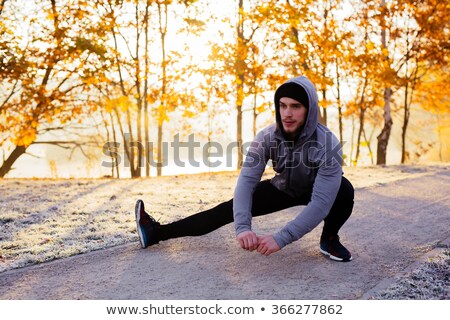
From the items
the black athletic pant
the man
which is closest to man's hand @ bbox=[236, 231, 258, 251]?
A: the man

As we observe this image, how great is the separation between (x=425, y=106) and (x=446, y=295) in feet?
59.1

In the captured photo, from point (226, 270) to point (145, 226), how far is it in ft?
3.09

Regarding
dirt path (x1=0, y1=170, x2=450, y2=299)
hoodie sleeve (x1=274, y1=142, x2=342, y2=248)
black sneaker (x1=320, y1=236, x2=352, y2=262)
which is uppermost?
hoodie sleeve (x1=274, y1=142, x2=342, y2=248)

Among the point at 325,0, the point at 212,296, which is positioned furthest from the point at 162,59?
the point at 212,296

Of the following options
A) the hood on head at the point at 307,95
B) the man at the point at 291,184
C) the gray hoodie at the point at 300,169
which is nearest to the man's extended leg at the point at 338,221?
the man at the point at 291,184

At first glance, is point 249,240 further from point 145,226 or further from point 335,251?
point 145,226

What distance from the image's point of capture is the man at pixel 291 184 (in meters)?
3.16

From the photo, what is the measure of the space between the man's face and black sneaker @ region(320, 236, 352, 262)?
995 millimetres

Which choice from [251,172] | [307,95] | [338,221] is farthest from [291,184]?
[307,95]

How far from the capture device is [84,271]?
3.45 metres

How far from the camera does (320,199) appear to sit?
317cm

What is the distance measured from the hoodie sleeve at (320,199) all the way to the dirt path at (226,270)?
1.12 ft

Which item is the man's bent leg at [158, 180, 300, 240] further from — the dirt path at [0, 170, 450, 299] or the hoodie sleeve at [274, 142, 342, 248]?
the hoodie sleeve at [274, 142, 342, 248]

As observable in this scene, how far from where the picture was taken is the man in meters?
3.16
